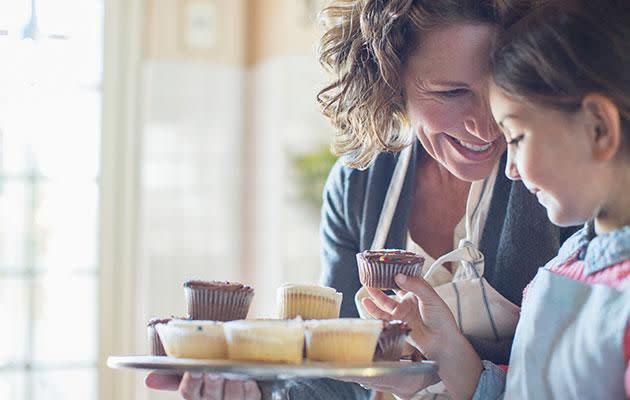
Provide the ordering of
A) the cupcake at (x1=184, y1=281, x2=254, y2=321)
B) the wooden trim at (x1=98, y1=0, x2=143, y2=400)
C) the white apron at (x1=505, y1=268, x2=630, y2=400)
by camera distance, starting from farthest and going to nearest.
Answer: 1. the wooden trim at (x1=98, y1=0, x2=143, y2=400)
2. the cupcake at (x1=184, y1=281, x2=254, y2=321)
3. the white apron at (x1=505, y1=268, x2=630, y2=400)

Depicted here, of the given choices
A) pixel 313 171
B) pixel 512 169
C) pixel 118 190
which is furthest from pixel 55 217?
pixel 512 169

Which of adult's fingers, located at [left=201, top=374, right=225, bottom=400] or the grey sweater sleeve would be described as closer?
adult's fingers, located at [left=201, top=374, right=225, bottom=400]

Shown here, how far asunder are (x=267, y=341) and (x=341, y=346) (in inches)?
3.9

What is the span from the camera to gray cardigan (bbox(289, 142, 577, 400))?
178 cm

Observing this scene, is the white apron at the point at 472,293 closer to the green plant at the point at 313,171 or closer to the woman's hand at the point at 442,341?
the woman's hand at the point at 442,341

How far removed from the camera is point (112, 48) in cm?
497

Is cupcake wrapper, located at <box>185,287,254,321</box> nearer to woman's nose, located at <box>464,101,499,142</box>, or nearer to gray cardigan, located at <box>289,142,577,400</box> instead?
gray cardigan, located at <box>289,142,577,400</box>

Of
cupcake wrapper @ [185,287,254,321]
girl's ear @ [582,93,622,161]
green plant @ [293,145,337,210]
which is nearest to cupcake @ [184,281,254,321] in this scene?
cupcake wrapper @ [185,287,254,321]

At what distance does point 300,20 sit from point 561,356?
12.8 feet

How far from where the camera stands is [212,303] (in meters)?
1.65

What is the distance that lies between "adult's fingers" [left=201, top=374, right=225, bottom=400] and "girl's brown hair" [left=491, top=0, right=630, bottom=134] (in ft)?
1.83

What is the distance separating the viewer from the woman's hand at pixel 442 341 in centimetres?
160

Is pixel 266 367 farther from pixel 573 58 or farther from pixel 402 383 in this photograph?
pixel 573 58

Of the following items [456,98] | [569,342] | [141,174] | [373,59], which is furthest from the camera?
[141,174]
